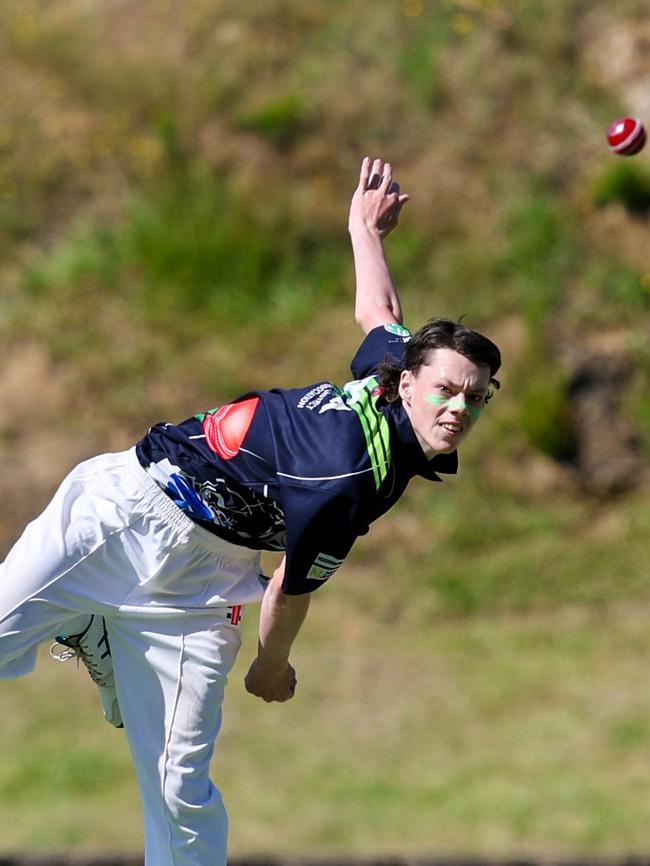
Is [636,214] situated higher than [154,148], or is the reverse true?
[154,148]

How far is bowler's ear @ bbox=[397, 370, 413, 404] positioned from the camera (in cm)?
465

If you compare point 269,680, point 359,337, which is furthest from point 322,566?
point 359,337

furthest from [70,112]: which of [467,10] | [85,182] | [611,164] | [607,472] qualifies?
[607,472]

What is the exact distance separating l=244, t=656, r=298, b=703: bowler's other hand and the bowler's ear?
35.6 inches

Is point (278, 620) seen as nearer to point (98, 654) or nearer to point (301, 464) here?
point (301, 464)

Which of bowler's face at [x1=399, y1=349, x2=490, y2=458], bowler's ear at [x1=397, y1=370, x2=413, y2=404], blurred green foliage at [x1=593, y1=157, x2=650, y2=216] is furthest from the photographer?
blurred green foliage at [x1=593, y1=157, x2=650, y2=216]

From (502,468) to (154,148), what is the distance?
170 inches

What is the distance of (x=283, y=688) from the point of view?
503 centimetres

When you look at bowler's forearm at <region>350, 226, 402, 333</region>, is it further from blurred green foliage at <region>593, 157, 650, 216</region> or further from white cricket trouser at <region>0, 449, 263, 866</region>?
blurred green foliage at <region>593, 157, 650, 216</region>

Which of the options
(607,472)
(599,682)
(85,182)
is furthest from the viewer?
(85,182)

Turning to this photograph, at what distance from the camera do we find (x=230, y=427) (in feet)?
16.0

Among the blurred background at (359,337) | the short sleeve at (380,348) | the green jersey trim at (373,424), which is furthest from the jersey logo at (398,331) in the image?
the blurred background at (359,337)

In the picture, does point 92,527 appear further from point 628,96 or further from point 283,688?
point 628,96

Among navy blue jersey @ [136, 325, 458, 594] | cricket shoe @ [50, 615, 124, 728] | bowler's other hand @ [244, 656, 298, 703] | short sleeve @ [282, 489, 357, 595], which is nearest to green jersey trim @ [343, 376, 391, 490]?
navy blue jersey @ [136, 325, 458, 594]
